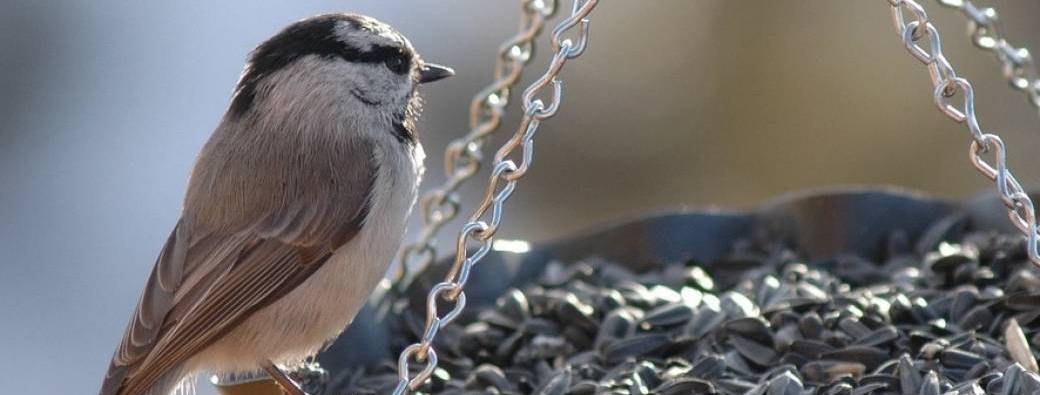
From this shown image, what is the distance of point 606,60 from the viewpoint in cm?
578

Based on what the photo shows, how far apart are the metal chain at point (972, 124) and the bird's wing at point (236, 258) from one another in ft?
3.33

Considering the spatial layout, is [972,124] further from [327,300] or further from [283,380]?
[283,380]

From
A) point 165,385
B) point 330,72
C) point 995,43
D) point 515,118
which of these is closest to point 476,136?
point 330,72

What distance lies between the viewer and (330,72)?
2.67 meters

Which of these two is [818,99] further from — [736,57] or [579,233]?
[579,233]

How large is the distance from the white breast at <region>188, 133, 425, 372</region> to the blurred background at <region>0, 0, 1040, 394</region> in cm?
276

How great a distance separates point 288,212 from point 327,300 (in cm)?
17

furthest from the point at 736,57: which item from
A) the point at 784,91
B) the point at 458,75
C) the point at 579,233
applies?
the point at 579,233

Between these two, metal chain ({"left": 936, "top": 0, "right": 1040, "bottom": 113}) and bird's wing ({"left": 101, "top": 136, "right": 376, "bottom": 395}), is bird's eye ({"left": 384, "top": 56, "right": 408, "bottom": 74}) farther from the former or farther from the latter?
metal chain ({"left": 936, "top": 0, "right": 1040, "bottom": 113})

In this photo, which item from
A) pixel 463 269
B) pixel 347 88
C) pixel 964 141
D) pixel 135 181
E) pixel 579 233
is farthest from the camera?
pixel 135 181

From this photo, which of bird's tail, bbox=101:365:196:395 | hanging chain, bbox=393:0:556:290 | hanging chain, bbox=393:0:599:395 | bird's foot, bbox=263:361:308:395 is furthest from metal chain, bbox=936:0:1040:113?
bird's tail, bbox=101:365:196:395

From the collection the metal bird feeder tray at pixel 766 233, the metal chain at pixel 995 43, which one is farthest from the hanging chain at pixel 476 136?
the metal chain at pixel 995 43

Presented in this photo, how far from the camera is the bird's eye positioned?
8.99 feet

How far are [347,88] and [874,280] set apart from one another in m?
1.16
